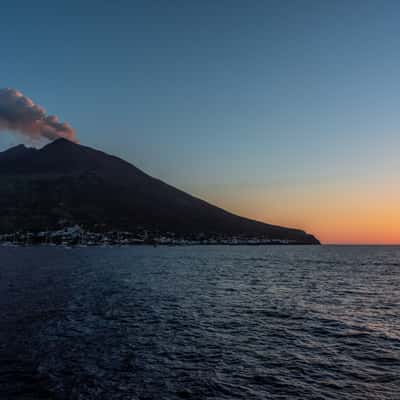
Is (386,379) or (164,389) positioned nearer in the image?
(164,389)

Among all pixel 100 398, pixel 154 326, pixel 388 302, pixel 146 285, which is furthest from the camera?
pixel 146 285

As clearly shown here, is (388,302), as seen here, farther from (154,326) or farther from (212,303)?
(154,326)

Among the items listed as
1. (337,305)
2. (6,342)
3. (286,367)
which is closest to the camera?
(286,367)

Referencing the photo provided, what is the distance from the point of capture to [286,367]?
1959 cm

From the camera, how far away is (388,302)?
4231 cm

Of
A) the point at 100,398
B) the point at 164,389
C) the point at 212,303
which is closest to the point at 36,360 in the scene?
the point at 100,398

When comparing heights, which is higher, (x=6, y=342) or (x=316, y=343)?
(x=316, y=343)

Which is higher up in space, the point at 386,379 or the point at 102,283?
the point at 386,379

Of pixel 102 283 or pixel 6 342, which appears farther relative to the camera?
pixel 102 283

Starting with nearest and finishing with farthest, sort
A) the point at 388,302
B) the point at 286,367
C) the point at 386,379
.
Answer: the point at 386,379 < the point at 286,367 < the point at 388,302

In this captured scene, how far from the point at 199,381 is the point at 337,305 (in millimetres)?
27364

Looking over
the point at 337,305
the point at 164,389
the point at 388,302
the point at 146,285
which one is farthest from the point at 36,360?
the point at 388,302

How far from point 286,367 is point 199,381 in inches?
219

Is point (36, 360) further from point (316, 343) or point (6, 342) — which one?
point (316, 343)
